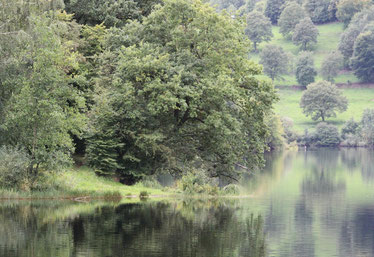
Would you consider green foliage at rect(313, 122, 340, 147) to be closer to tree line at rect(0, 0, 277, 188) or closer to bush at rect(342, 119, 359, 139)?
bush at rect(342, 119, 359, 139)

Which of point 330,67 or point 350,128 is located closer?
point 350,128

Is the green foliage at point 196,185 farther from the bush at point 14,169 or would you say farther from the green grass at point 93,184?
the bush at point 14,169

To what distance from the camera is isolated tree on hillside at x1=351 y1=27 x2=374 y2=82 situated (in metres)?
184

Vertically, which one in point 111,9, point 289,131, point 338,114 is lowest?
point 289,131

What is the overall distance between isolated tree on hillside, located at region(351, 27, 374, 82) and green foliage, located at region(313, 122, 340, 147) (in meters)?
46.7

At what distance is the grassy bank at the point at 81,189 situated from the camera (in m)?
34.4

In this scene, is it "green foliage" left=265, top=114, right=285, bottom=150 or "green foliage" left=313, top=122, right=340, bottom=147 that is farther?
"green foliage" left=313, top=122, right=340, bottom=147

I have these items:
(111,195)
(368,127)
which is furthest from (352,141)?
(111,195)

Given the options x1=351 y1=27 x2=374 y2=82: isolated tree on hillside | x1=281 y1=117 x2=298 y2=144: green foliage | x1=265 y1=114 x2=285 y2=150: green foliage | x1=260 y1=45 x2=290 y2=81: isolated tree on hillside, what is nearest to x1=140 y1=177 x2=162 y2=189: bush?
x1=265 y1=114 x2=285 y2=150: green foliage

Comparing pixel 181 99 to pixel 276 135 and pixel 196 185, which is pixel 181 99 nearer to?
pixel 196 185

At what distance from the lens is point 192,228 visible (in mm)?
25188

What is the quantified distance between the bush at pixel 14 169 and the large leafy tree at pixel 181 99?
843cm

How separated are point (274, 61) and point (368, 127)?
51.4m

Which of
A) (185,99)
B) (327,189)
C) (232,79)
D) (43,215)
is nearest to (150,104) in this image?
(185,99)
